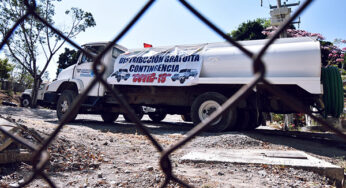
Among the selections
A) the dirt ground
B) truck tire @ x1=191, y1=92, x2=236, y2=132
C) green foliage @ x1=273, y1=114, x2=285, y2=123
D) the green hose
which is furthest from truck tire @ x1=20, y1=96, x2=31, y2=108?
the green hose

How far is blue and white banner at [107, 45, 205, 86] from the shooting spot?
263 inches

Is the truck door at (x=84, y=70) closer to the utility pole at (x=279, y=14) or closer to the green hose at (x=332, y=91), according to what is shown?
the green hose at (x=332, y=91)

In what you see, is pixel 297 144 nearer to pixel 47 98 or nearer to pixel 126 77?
pixel 126 77

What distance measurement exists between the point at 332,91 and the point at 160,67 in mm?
3913

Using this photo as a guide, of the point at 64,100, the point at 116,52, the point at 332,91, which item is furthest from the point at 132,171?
the point at 64,100

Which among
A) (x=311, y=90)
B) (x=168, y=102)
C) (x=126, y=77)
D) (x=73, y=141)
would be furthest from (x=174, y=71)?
(x=73, y=141)

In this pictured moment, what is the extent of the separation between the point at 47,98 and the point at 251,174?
26.0ft

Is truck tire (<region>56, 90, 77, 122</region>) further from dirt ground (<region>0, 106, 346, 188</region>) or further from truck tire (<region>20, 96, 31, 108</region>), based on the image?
truck tire (<region>20, 96, 31, 108</region>)

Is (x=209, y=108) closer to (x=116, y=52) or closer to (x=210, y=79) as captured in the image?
(x=210, y=79)

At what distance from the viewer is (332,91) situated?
18.5 ft

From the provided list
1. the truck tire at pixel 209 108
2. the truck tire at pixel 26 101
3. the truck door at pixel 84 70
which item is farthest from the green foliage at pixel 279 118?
the truck tire at pixel 26 101

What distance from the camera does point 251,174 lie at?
9.50 ft

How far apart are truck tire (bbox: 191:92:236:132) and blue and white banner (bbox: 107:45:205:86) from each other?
0.47m

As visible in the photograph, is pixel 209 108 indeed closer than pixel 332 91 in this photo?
No
